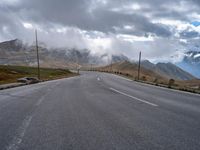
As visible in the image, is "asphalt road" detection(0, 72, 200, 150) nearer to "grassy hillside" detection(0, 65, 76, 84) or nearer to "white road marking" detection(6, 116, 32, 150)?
"white road marking" detection(6, 116, 32, 150)

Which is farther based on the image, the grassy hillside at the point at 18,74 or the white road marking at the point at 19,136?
the grassy hillside at the point at 18,74

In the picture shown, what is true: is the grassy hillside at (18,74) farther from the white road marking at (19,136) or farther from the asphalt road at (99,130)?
the white road marking at (19,136)

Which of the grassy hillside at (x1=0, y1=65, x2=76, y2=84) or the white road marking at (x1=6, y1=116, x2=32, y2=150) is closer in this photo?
the white road marking at (x1=6, y1=116, x2=32, y2=150)

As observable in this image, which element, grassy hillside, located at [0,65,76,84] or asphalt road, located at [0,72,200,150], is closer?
asphalt road, located at [0,72,200,150]

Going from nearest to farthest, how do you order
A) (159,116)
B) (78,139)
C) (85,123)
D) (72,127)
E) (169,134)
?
(78,139)
(169,134)
(72,127)
(85,123)
(159,116)

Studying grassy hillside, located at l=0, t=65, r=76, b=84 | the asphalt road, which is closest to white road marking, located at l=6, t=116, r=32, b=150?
the asphalt road

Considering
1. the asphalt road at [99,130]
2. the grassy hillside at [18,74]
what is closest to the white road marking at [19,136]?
the asphalt road at [99,130]

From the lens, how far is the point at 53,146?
575 centimetres

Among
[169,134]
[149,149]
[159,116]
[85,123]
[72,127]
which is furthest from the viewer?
[159,116]

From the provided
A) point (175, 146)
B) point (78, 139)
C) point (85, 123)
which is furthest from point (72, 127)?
point (175, 146)

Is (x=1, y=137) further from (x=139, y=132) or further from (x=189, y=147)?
(x=189, y=147)

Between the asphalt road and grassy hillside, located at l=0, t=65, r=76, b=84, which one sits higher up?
the asphalt road

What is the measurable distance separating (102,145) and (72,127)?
76.2 inches

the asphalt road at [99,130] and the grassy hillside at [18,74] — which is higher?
the asphalt road at [99,130]
